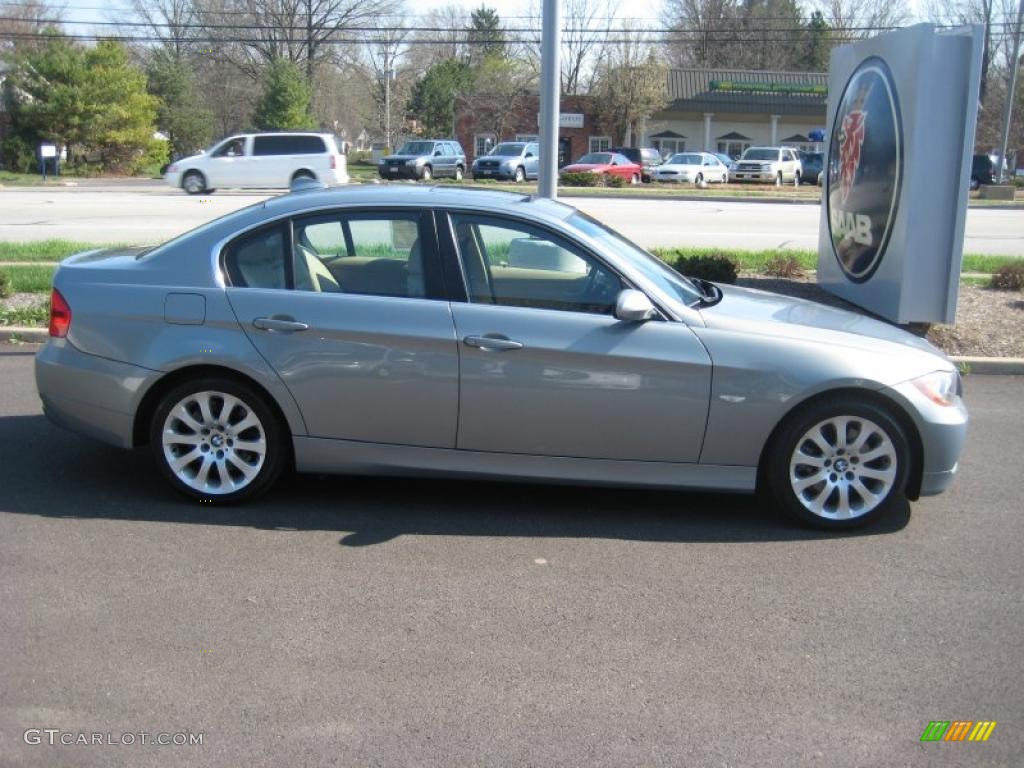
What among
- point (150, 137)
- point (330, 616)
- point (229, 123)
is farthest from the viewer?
point (229, 123)

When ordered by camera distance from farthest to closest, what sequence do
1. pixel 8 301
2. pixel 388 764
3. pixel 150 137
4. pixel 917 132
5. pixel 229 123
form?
pixel 229 123 → pixel 150 137 → pixel 8 301 → pixel 917 132 → pixel 388 764

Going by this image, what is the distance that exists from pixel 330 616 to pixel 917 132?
727 centimetres

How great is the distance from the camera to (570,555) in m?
4.92

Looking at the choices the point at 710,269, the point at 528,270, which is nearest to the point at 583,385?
the point at 528,270

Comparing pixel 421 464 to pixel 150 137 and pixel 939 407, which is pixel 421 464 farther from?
pixel 150 137

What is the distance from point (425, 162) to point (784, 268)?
30432 mm

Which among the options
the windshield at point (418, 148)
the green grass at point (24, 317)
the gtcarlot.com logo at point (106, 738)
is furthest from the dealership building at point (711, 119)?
the gtcarlot.com logo at point (106, 738)

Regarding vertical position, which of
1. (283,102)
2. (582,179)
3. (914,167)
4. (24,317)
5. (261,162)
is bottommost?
(24,317)

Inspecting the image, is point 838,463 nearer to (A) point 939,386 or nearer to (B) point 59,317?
(A) point 939,386

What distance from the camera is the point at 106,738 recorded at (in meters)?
3.37

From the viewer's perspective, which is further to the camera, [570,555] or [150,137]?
[150,137]

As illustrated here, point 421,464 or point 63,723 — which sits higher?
point 421,464

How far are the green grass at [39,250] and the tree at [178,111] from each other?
44979 millimetres

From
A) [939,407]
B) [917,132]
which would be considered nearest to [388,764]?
[939,407]
